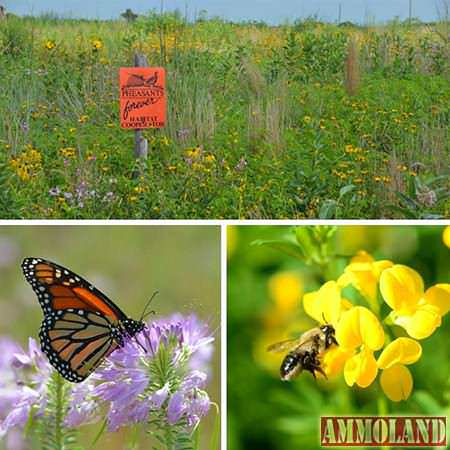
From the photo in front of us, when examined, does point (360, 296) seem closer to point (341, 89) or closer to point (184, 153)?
point (184, 153)

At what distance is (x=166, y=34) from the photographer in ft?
23.1

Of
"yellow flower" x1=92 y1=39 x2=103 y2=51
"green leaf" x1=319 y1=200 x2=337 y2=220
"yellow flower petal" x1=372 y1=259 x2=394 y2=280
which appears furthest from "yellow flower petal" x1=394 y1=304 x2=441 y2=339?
"yellow flower" x1=92 y1=39 x2=103 y2=51

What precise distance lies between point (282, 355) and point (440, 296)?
38 cm

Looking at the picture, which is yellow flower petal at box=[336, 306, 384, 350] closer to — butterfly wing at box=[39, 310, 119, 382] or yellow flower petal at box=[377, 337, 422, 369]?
yellow flower petal at box=[377, 337, 422, 369]

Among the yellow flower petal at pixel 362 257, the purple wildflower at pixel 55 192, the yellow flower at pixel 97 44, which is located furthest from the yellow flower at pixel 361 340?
the yellow flower at pixel 97 44

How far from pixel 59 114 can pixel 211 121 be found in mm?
903

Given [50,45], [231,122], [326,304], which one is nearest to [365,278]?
[326,304]

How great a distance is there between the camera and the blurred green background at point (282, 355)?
2473 mm

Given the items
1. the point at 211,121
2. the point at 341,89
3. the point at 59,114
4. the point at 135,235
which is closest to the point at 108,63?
the point at 59,114

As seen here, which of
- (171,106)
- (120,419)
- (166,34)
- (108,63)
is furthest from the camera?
(166,34)

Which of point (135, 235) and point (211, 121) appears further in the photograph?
point (211, 121)

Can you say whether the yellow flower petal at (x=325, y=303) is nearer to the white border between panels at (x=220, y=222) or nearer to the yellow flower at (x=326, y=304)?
the yellow flower at (x=326, y=304)

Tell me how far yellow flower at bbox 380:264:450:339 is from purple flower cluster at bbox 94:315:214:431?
41cm

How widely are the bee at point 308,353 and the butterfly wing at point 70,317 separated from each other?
1.24ft
